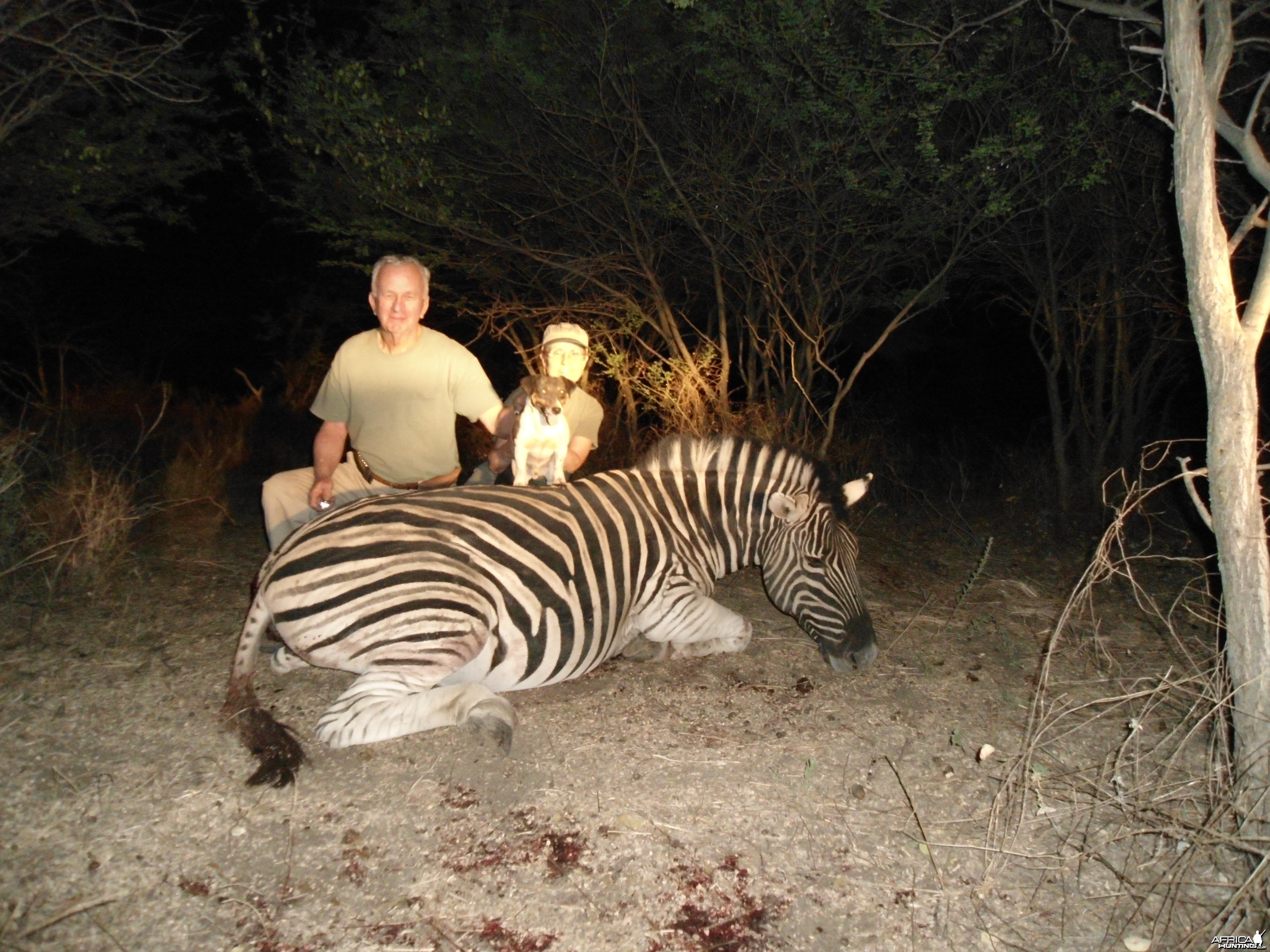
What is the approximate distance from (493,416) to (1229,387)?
9.90 ft

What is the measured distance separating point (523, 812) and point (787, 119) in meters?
5.17

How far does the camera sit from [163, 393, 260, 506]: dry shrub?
652cm

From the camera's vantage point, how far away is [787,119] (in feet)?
19.1

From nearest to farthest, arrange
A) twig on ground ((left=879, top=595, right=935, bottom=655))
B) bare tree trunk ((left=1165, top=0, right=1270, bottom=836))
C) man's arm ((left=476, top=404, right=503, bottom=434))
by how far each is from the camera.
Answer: bare tree trunk ((left=1165, top=0, right=1270, bottom=836)), man's arm ((left=476, top=404, right=503, bottom=434)), twig on ground ((left=879, top=595, right=935, bottom=655))

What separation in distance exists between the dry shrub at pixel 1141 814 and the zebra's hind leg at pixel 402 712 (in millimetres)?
1781

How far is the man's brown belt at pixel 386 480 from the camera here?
13.1 ft

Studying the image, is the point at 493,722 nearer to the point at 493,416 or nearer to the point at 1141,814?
the point at 493,416

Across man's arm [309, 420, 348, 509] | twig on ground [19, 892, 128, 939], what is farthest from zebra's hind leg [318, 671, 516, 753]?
man's arm [309, 420, 348, 509]

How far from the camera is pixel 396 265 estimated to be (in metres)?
3.67

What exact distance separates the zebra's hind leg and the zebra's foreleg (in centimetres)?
102

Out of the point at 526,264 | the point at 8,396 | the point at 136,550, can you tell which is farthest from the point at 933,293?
the point at 8,396

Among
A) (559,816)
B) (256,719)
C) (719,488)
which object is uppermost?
(719,488)

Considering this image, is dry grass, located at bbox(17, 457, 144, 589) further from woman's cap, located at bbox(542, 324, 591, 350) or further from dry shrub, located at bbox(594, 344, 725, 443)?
dry shrub, located at bbox(594, 344, 725, 443)

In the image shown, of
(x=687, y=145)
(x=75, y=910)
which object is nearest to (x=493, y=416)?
(x=75, y=910)
